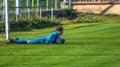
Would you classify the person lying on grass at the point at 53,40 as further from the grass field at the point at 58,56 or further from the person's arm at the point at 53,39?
the grass field at the point at 58,56

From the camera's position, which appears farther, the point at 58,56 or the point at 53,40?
the point at 53,40

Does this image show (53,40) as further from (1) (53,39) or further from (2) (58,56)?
(2) (58,56)

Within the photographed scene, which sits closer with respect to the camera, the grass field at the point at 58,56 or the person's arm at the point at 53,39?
the grass field at the point at 58,56

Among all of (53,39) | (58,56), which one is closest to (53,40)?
(53,39)

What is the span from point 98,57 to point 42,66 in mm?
2385

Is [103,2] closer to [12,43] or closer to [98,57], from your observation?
[12,43]

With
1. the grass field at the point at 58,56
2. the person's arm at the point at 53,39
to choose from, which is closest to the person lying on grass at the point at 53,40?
the person's arm at the point at 53,39

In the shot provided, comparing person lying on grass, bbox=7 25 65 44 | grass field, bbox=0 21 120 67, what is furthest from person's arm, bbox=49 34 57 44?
grass field, bbox=0 21 120 67

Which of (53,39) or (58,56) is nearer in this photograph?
(58,56)

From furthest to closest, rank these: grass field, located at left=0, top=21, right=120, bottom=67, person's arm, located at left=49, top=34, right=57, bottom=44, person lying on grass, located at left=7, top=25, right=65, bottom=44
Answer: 1. person's arm, located at left=49, top=34, right=57, bottom=44
2. person lying on grass, located at left=7, top=25, right=65, bottom=44
3. grass field, located at left=0, top=21, right=120, bottom=67

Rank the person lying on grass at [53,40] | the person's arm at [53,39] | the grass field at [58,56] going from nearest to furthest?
the grass field at [58,56]
the person lying on grass at [53,40]
the person's arm at [53,39]

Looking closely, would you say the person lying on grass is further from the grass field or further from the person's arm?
the grass field

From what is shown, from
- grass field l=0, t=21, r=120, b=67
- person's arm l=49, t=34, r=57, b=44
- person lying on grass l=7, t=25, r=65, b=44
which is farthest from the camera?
person's arm l=49, t=34, r=57, b=44

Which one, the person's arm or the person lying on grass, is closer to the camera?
the person lying on grass
